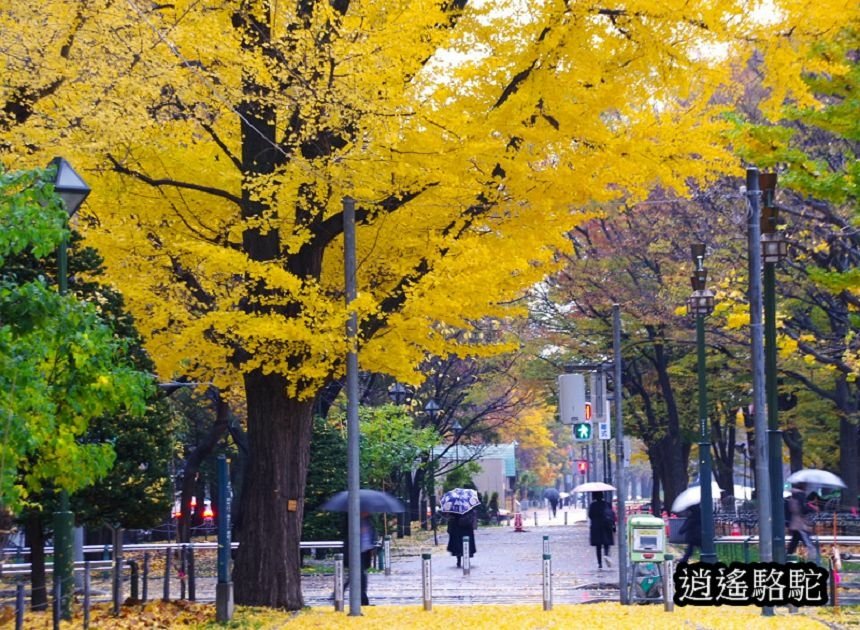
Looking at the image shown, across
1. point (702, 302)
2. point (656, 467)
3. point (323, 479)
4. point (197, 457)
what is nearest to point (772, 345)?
point (702, 302)

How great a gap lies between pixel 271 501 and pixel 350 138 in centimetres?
557

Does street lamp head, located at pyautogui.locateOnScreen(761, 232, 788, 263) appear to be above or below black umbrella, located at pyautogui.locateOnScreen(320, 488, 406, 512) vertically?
above

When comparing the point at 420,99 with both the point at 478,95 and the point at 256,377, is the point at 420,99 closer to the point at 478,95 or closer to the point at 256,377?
the point at 478,95

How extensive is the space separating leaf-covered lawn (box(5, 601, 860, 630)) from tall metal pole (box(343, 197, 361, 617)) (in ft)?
1.76

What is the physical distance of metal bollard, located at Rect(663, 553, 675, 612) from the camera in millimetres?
18312


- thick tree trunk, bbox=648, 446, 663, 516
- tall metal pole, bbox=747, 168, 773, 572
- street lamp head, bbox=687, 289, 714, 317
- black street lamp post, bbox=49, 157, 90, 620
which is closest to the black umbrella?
street lamp head, bbox=687, 289, 714, 317

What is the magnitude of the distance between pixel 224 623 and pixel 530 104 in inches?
287

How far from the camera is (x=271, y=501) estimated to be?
60.3 ft

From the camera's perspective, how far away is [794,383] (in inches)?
1532

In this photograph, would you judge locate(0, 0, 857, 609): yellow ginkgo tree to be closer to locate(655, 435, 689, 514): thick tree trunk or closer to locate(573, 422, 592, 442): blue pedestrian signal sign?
locate(573, 422, 592, 442): blue pedestrian signal sign

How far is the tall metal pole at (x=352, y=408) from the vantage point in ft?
55.0

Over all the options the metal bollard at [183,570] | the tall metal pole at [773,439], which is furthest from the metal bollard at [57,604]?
the tall metal pole at [773,439]

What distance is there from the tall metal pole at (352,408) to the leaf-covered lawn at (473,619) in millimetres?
535

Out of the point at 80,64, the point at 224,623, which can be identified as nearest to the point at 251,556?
Result: the point at 224,623
